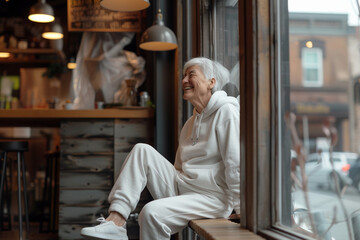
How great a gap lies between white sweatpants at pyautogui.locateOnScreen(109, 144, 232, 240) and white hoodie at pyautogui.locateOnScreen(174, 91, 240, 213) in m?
0.05

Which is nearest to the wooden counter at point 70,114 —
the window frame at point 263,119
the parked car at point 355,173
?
the window frame at point 263,119

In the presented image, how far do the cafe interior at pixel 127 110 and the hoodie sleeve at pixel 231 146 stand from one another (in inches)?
5.5

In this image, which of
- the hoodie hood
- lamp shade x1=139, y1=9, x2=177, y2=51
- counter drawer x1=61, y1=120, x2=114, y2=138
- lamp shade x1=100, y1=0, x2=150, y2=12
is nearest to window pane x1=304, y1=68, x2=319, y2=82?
the hoodie hood

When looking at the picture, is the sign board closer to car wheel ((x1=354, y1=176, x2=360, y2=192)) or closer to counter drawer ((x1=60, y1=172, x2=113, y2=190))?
counter drawer ((x1=60, y1=172, x2=113, y2=190))

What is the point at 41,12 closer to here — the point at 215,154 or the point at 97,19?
the point at 97,19

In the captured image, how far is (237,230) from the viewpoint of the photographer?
6.61 ft

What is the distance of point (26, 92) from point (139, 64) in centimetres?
270

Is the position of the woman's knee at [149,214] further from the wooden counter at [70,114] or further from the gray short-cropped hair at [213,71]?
the wooden counter at [70,114]

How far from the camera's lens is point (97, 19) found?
486 cm

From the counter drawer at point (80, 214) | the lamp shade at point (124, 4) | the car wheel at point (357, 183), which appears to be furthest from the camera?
the counter drawer at point (80, 214)

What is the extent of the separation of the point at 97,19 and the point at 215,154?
9.49 ft

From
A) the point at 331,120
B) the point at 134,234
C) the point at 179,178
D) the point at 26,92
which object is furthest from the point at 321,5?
the point at 26,92

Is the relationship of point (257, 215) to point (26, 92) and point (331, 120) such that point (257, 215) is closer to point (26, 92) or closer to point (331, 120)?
point (331, 120)

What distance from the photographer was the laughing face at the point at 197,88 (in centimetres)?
264
